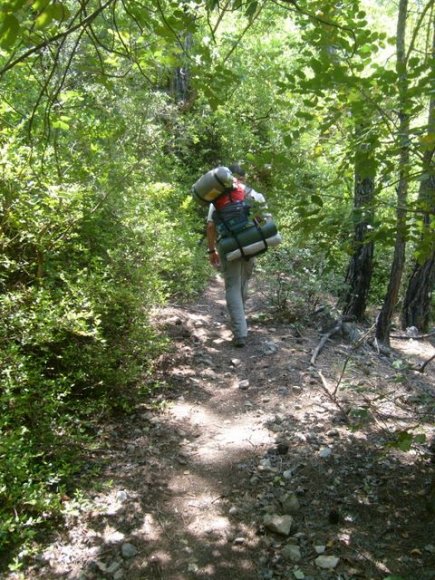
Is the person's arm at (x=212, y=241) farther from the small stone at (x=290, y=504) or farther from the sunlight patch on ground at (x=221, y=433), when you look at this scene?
the small stone at (x=290, y=504)

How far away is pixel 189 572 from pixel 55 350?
191cm

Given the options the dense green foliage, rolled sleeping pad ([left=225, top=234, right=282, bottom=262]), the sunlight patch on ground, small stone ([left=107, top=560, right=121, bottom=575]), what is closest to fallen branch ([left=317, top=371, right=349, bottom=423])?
the sunlight patch on ground

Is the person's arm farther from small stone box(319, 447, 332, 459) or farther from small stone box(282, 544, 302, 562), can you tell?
small stone box(282, 544, 302, 562)

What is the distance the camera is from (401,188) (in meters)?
4.18

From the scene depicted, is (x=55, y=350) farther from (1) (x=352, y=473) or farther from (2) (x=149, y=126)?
(2) (x=149, y=126)

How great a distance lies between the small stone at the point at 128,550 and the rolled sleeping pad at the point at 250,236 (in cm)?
351

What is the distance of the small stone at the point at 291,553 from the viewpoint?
266 centimetres

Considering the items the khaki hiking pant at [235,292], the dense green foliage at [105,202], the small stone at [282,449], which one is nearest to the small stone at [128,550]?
→ the dense green foliage at [105,202]

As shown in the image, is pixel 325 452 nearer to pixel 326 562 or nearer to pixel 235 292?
pixel 326 562

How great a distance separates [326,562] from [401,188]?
3035mm

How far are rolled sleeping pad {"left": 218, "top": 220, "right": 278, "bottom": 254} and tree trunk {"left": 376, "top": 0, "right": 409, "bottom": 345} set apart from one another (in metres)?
1.40

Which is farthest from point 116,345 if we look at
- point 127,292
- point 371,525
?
point 371,525

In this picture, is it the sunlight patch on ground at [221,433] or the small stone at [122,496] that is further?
the sunlight patch on ground at [221,433]

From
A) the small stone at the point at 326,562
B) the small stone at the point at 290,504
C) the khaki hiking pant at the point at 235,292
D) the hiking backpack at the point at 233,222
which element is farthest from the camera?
the khaki hiking pant at the point at 235,292
